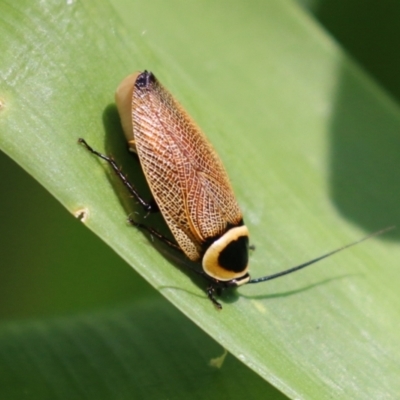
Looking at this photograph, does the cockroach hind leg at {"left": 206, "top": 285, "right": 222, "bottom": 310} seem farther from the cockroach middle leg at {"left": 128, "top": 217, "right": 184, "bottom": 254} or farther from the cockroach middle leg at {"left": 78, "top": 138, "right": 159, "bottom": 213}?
the cockroach middle leg at {"left": 78, "top": 138, "right": 159, "bottom": 213}

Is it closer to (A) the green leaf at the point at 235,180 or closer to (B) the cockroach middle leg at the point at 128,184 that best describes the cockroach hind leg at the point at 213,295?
(A) the green leaf at the point at 235,180

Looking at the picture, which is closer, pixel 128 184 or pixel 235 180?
pixel 128 184

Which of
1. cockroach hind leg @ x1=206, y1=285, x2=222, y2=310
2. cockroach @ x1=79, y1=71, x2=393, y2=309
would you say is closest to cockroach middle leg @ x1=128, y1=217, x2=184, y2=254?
cockroach @ x1=79, y1=71, x2=393, y2=309

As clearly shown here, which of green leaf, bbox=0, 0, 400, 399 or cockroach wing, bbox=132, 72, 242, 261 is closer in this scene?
green leaf, bbox=0, 0, 400, 399

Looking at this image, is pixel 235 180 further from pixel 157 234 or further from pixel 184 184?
pixel 157 234

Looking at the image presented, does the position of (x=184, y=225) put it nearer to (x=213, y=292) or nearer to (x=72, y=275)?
(x=213, y=292)

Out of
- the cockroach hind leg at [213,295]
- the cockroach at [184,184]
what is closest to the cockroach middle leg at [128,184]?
the cockroach at [184,184]

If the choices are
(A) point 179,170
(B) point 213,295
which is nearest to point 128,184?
(A) point 179,170
